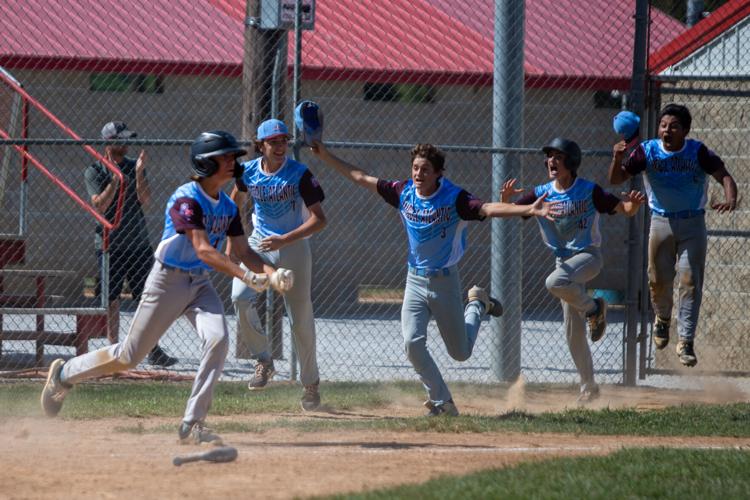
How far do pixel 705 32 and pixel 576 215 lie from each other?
419cm

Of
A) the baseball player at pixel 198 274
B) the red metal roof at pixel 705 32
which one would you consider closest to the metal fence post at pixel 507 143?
the red metal roof at pixel 705 32

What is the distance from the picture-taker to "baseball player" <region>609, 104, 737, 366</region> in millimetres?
9414

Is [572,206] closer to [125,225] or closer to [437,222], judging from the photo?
[437,222]

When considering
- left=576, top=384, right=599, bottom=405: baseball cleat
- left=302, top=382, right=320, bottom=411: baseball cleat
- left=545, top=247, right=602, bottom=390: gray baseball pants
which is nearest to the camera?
left=302, top=382, right=320, bottom=411: baseball cleat

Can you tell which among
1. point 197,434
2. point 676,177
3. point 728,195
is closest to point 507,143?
point 676,177

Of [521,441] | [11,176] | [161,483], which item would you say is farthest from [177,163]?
[161,483]

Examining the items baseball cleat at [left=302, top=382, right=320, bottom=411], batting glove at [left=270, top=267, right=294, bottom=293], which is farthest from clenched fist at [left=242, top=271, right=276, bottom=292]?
baseball cleat at [left=302, top=382, right=320, bottom=411]

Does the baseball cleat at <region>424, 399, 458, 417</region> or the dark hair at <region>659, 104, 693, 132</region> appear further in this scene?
the dark hair at <region>659, 104, 693, 132</region>

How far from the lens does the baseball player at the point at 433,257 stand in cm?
835

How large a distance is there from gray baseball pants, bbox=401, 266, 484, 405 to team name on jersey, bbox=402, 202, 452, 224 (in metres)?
0.38

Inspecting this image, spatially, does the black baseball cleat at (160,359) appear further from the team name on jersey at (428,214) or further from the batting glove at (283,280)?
the batting glove at (283,280)

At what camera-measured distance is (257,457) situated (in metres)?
6.91

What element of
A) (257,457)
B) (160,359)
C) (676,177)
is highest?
(676,177)

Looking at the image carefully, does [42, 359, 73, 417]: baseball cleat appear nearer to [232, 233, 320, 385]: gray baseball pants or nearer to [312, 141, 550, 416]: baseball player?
[232, 233, 320, 385]: gray baseball pants
